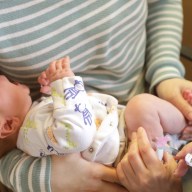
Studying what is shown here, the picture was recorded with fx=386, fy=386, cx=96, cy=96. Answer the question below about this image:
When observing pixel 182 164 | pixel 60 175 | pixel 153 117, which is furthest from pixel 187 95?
pixel 60 175

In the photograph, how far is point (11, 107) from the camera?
2.73 ft

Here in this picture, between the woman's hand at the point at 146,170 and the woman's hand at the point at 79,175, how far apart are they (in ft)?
0.15

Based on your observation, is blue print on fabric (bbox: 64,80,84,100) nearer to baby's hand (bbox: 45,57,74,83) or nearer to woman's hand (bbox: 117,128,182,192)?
baby's hand (bbox: 45,57,74,83)

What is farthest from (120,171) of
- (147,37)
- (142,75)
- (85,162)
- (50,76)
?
(147,37)

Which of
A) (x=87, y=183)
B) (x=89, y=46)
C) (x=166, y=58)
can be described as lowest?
(x=87, y=183)

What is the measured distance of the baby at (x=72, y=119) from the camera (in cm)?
76

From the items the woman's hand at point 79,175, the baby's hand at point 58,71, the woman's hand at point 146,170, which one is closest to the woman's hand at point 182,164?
the woman's hand at point 146,170

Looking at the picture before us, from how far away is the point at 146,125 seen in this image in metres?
0.85

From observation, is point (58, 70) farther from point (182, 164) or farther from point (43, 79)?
point (182, 164)

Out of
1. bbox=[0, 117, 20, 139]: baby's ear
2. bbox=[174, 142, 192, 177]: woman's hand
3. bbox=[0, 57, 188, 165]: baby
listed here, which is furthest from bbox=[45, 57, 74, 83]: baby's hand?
bbox=[174, 142, 192, 177]: woman's hand

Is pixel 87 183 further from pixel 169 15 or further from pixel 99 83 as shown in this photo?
pixel 169 15

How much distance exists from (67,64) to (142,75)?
0.36 metres

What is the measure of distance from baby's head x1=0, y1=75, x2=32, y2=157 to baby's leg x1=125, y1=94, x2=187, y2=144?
232 mm

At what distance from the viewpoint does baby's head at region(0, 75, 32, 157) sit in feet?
2.70
